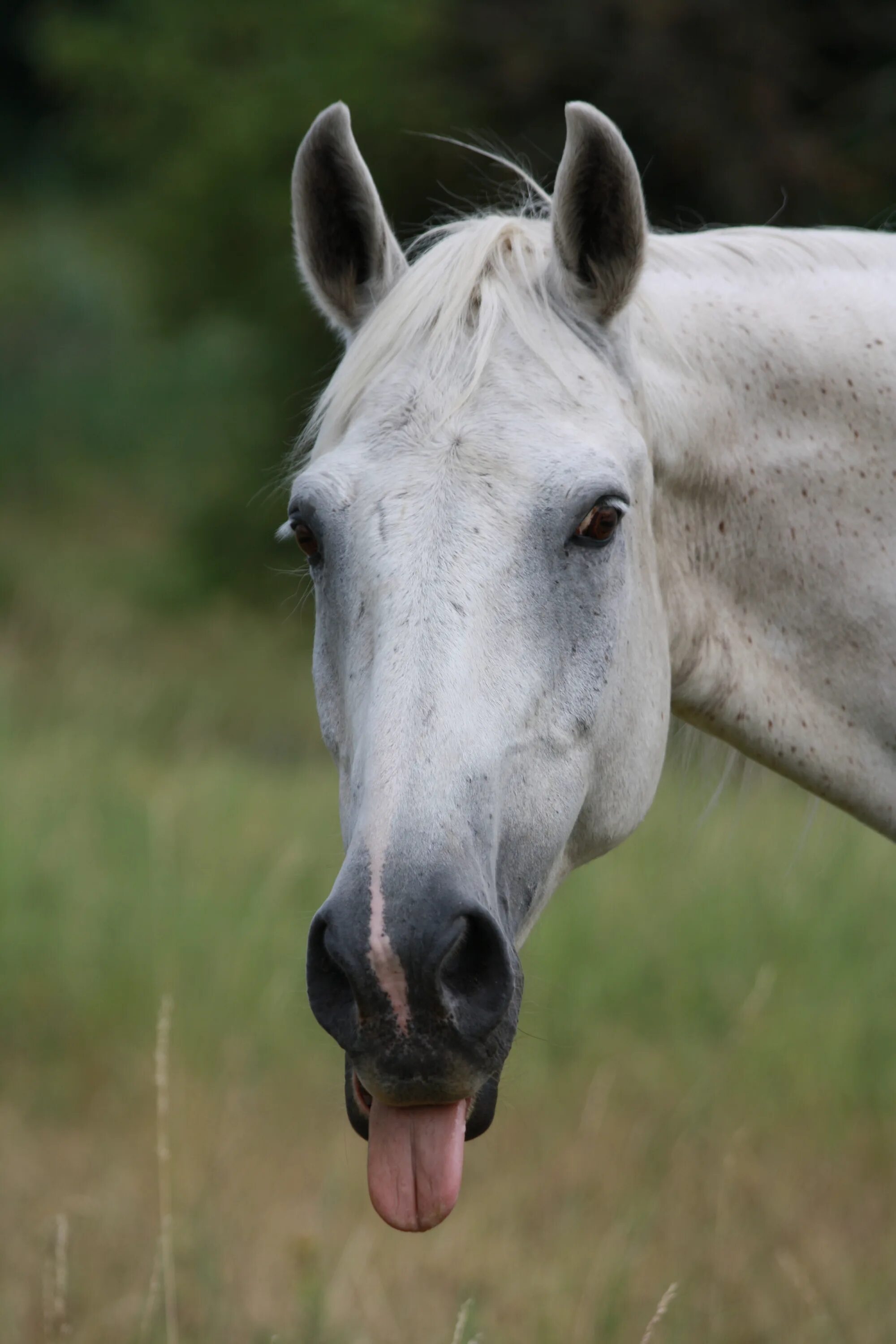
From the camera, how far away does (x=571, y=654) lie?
199 centimetres

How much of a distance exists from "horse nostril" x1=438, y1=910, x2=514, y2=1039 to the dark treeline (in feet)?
20.4

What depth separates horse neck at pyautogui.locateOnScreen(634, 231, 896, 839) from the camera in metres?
2.34

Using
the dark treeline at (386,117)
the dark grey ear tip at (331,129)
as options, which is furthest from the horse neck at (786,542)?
the dark treeline at (386,117)

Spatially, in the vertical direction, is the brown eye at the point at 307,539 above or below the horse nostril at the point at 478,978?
above

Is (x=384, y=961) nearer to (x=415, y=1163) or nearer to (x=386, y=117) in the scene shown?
(x=415, y=1163)

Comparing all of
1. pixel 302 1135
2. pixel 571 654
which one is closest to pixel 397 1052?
pixel 571 654

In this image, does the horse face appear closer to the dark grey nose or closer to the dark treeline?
the dark grey nose

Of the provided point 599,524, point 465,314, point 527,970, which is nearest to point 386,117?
point 527,970

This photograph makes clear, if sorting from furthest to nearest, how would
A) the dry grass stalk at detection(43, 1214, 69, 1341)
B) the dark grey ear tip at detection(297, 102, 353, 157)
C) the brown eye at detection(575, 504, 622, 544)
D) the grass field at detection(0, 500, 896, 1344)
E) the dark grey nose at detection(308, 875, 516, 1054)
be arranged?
the grass field at detection(0, 500, 896, 1344) → the dry grass stalk at detection(43, 1214, 69, 1341) → the dark grey ear tip at detection(297, 102, 353, 157) → the brown eye at detection(575, 504, 622, 544) → the dark grey nose at detection(308, 875, 516, 1054)

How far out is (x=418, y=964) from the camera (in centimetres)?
165

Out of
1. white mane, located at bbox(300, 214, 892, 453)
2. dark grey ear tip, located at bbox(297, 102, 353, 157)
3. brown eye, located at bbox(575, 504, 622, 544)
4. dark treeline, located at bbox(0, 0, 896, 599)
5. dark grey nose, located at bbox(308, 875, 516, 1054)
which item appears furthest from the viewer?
dark treeline, located at bbox(0, 0, 896, 599)

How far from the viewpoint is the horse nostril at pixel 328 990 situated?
5.57 ft

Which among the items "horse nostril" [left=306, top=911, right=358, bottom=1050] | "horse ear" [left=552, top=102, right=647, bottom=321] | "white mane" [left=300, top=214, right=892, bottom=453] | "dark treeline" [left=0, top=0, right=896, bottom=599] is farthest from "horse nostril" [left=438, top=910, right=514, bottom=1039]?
"dark treeline" [left=0, top=0, right=896, bottom=599]

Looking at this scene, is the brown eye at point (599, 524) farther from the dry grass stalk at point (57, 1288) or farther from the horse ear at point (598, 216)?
the dry grass stalk at point (57, 1288)
